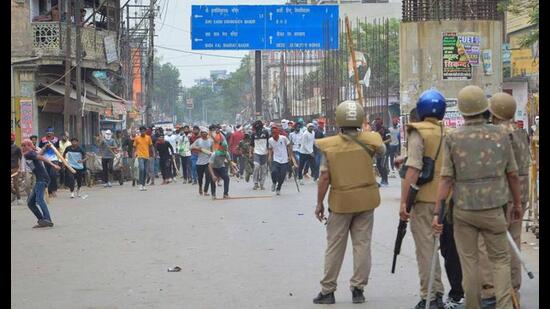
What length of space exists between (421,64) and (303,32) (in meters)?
15.9

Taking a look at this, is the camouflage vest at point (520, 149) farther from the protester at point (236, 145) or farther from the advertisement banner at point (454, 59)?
the protester at point (236, 145)

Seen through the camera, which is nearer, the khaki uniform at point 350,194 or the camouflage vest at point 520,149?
the camouflage vest at point 520,149

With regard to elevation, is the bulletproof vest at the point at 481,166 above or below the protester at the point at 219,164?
above

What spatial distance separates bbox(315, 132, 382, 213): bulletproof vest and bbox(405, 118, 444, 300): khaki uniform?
60 centimetres

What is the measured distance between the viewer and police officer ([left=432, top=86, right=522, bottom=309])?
675 centimetres

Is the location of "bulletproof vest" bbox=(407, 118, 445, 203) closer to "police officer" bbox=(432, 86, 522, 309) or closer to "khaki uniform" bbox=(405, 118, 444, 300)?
"khaki uniform" bbox=(405, 118, 444, 300)

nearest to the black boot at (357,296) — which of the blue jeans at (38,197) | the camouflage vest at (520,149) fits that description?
the camouflage vest at (520,149)

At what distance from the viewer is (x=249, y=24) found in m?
38.0

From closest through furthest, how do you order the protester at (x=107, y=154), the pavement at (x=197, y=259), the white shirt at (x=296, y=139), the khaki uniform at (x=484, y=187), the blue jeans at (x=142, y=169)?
the khaki uniform at (x=484, y=187)
the pavement at (x=197, y=259)
the blue jeans at (x=142, y=169)
the white shirt at (x=296, y=139)
the protester at (x=107, y=154)

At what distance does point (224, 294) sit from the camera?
352 inches

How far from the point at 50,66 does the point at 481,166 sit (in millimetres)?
27714

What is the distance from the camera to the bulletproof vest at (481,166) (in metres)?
6.74

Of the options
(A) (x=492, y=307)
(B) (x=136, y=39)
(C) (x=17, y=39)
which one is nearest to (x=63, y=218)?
(A) (x=492, y=307)

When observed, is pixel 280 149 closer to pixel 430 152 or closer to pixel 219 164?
pixel 219 164
